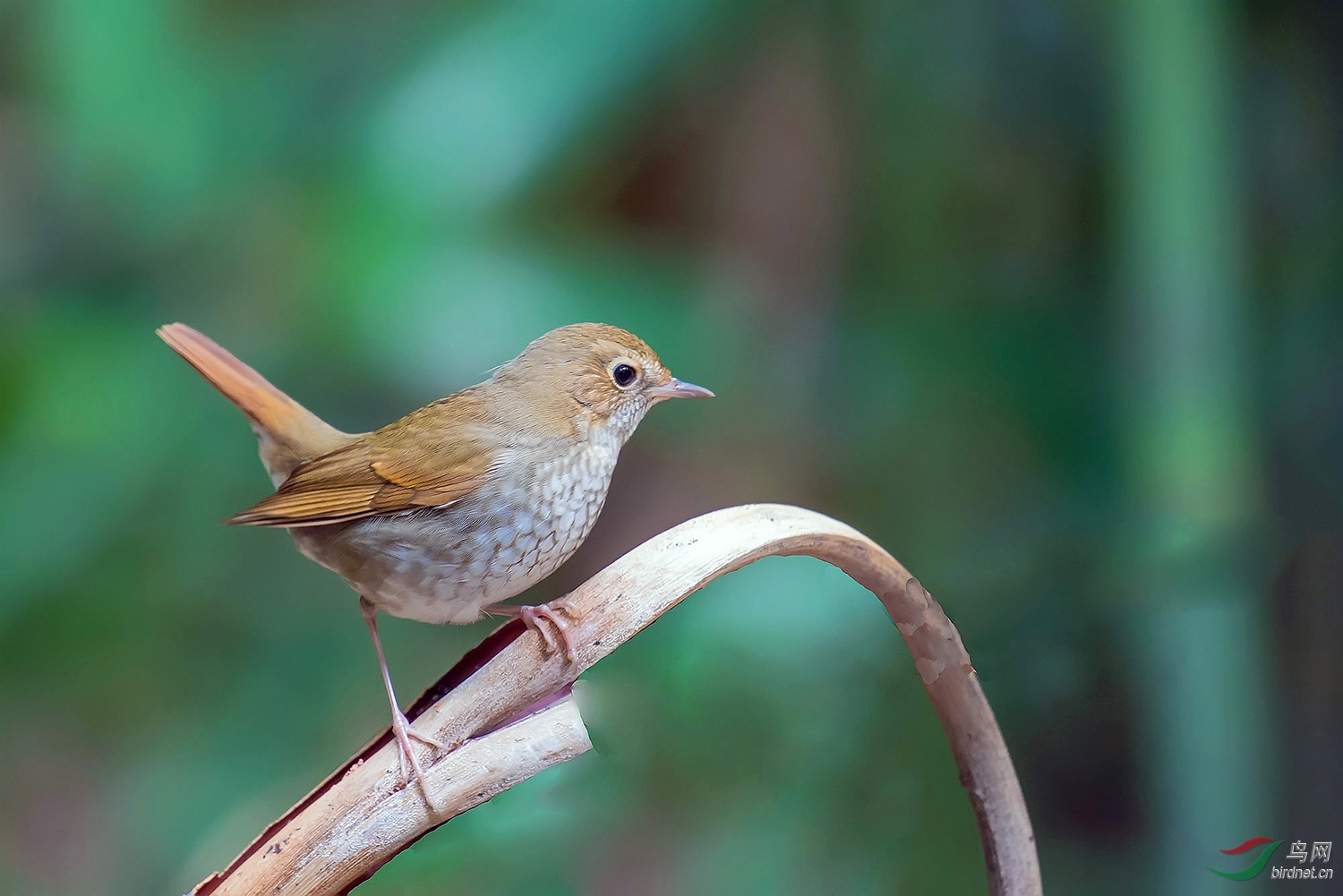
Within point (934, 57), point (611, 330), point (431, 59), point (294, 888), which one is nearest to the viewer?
point (294, 888)

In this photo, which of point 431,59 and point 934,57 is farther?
point 934,57

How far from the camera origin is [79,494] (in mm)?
2141

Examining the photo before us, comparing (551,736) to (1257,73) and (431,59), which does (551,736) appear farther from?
(1257,73)

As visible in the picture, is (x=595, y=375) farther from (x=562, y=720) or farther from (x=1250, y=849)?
(x=1250, y=849)

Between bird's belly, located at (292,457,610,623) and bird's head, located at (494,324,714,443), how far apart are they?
4.2 inches

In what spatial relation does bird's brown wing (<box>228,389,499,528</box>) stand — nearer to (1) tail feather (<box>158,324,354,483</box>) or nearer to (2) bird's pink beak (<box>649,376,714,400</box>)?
(1) tail feather (<box>158,324,354,483</box>)

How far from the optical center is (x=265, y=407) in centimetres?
150

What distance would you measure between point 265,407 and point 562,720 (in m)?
0.74

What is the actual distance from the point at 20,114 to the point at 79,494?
858 mm

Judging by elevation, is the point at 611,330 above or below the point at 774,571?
above

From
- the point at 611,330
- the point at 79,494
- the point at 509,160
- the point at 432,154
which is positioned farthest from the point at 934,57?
the point at 79,494

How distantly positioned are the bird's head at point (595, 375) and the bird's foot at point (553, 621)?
290mm

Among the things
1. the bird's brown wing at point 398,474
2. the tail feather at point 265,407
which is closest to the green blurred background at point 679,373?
the tail feather at point 265,407

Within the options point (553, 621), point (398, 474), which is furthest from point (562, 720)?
point (398, 474)
